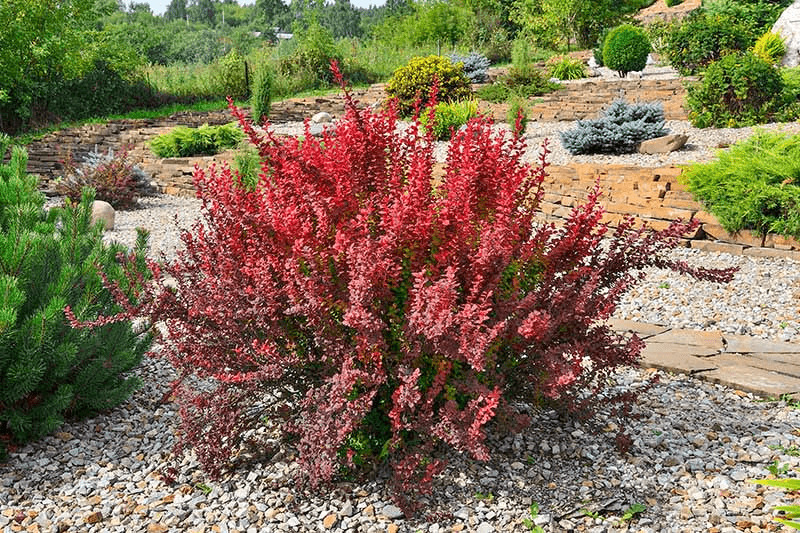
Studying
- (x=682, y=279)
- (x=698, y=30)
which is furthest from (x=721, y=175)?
(x=698, y=30)

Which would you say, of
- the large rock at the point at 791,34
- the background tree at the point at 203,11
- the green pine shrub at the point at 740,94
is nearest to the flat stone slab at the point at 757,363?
the green pine shrub at the point at 740,94

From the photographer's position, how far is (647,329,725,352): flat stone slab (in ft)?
13.7

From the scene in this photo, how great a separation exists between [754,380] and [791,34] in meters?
13.7

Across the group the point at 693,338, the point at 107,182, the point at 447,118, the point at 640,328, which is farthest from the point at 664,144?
the point at 107,182

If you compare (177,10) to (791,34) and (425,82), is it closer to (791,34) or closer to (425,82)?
(425,82)

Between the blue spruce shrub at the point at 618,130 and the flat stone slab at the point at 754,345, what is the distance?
5656 millimetres

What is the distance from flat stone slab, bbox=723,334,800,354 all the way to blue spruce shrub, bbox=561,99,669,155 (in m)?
5.66

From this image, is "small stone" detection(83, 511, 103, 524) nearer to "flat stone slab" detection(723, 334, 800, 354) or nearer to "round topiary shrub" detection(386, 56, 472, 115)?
"flat stone slab" detection(723, 334, 800, 354)

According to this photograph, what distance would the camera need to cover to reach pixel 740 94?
10.2 m

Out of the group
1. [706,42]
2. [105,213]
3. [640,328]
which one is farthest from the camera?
[706,42]

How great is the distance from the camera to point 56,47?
16172mm

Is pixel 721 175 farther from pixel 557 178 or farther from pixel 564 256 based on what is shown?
pixel 564 256

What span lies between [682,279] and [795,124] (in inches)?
213

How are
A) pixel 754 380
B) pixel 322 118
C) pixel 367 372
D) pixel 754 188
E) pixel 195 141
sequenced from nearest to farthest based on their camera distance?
pixel 367 372, pixel 754 380, pixel 754 188, pixel 195 141, pixel 322 118
